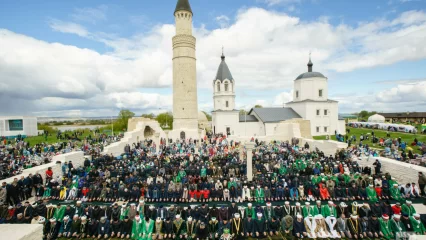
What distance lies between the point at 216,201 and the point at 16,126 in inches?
1624

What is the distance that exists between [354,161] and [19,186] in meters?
17.5

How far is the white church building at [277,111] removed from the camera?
1248 inches

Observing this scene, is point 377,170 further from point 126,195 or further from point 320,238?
point 126,195

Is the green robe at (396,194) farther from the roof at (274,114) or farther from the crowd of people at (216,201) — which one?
the roof at (274,114)

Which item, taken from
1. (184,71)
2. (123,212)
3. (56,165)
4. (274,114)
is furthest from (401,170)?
(184,71)

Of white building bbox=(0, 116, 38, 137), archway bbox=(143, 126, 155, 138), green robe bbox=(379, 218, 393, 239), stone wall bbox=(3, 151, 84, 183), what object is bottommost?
green robe bbox=(379, 218, 393, 239)

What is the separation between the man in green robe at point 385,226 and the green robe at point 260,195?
4.24m

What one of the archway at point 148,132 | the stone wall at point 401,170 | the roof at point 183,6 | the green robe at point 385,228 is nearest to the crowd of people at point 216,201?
the green robe at point 385,228

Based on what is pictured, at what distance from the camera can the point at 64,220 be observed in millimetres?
7832

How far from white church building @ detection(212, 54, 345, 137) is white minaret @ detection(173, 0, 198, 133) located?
3851 millimetres

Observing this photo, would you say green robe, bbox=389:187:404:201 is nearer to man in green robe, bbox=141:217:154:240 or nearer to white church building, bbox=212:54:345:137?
man in green robe, bbox=141:217:154:240

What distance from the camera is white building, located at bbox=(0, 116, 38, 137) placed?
36438mm

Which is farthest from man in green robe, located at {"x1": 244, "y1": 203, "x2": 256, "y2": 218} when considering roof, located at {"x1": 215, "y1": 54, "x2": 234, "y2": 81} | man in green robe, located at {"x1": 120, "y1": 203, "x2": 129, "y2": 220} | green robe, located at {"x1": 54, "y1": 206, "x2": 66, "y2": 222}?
roof, located at {"x1": 215, "y1": 54, "x2": 234, "y2": 81}

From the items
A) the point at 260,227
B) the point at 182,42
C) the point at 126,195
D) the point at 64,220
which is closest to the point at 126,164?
the point at 126,195
